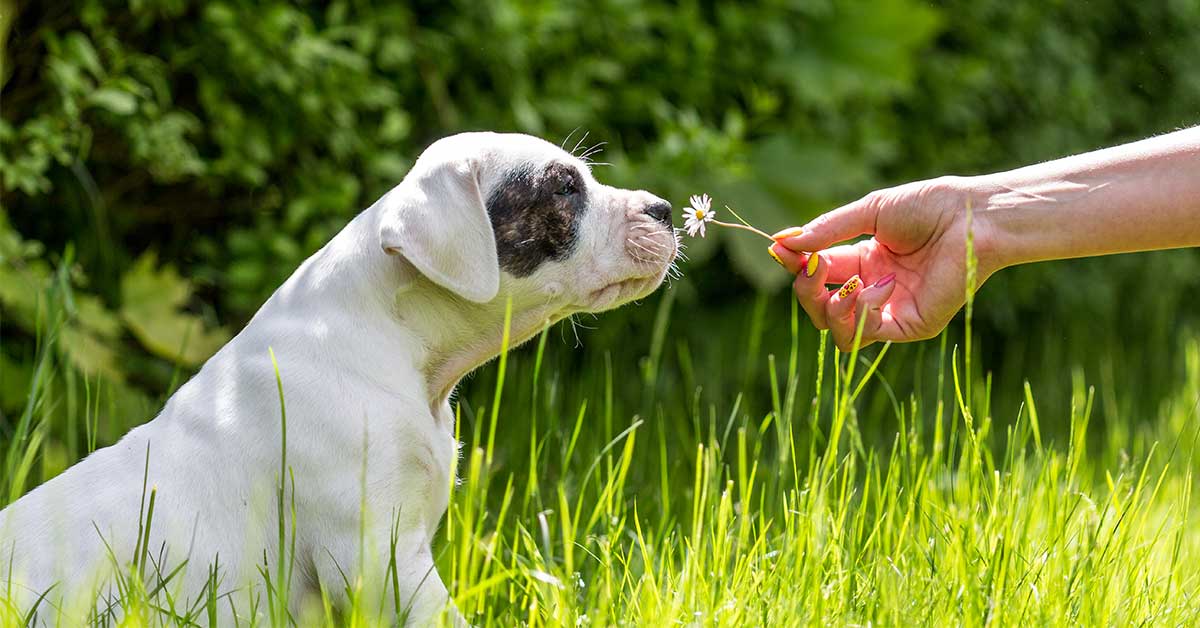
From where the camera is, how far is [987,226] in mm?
2766

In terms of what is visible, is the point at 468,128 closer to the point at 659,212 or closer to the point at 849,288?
the point at 659,212

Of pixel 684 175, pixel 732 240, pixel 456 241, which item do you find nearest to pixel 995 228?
pixel 456 241

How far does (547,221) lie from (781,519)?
0.97 metres

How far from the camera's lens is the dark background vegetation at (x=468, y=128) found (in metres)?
3.87

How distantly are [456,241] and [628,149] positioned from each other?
2620 mm

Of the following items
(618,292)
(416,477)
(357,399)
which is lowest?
(416,477)

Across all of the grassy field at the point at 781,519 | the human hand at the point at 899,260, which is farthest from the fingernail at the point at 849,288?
the grassy field at the point at 781,519

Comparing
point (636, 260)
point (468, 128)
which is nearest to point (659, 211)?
point (636, 260)

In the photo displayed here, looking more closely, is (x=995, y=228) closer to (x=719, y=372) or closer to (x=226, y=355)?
(x=226, y=355)

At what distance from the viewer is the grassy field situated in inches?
89.3

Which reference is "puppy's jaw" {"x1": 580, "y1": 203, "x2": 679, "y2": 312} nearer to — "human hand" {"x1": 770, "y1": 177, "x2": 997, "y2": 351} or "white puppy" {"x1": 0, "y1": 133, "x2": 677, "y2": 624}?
"white puppy" {"x1": 0, "y1": 133, "x2": 677, "y2": 624}

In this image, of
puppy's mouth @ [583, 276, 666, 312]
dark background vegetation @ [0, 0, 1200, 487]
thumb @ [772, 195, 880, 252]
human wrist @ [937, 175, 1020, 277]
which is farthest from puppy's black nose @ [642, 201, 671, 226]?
human wrist @ [937, 175, 1020, 277]

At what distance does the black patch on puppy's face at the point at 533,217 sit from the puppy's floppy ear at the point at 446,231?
14 cm

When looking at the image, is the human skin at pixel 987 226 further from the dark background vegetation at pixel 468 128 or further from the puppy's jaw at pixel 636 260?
the dark background vegetation at pixel 468 128
